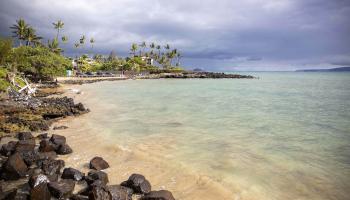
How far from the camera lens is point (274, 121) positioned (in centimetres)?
2100

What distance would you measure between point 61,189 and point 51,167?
2.02 metres

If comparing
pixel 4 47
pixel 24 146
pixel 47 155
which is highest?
pixel 4 47

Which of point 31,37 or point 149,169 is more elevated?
point 31,37

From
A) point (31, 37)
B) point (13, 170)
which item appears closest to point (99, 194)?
point (13, 170)

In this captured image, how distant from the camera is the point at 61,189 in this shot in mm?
7230

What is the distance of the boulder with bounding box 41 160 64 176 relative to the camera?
885 cm

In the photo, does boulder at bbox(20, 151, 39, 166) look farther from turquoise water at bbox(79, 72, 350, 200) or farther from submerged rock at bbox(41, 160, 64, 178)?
turquoise water at bbox(79, 72, 350, 200)

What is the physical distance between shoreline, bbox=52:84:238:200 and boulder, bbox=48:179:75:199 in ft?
5.12

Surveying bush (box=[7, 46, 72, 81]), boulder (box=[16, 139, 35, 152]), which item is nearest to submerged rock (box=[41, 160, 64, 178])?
boulder (box=[16, 139, 35, 152])

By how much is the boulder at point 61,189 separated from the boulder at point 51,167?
1512mm

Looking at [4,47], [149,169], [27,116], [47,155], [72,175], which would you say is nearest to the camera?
[72,175]

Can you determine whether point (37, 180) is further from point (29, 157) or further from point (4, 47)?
point (4, 47)

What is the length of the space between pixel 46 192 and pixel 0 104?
1703cm

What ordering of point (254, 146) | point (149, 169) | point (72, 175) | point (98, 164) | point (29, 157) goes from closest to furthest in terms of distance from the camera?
1. point (72, 175)
2. point (29, 157)
3. point (98, 164)
4. point (149, 169)
5. point (254, 146)
